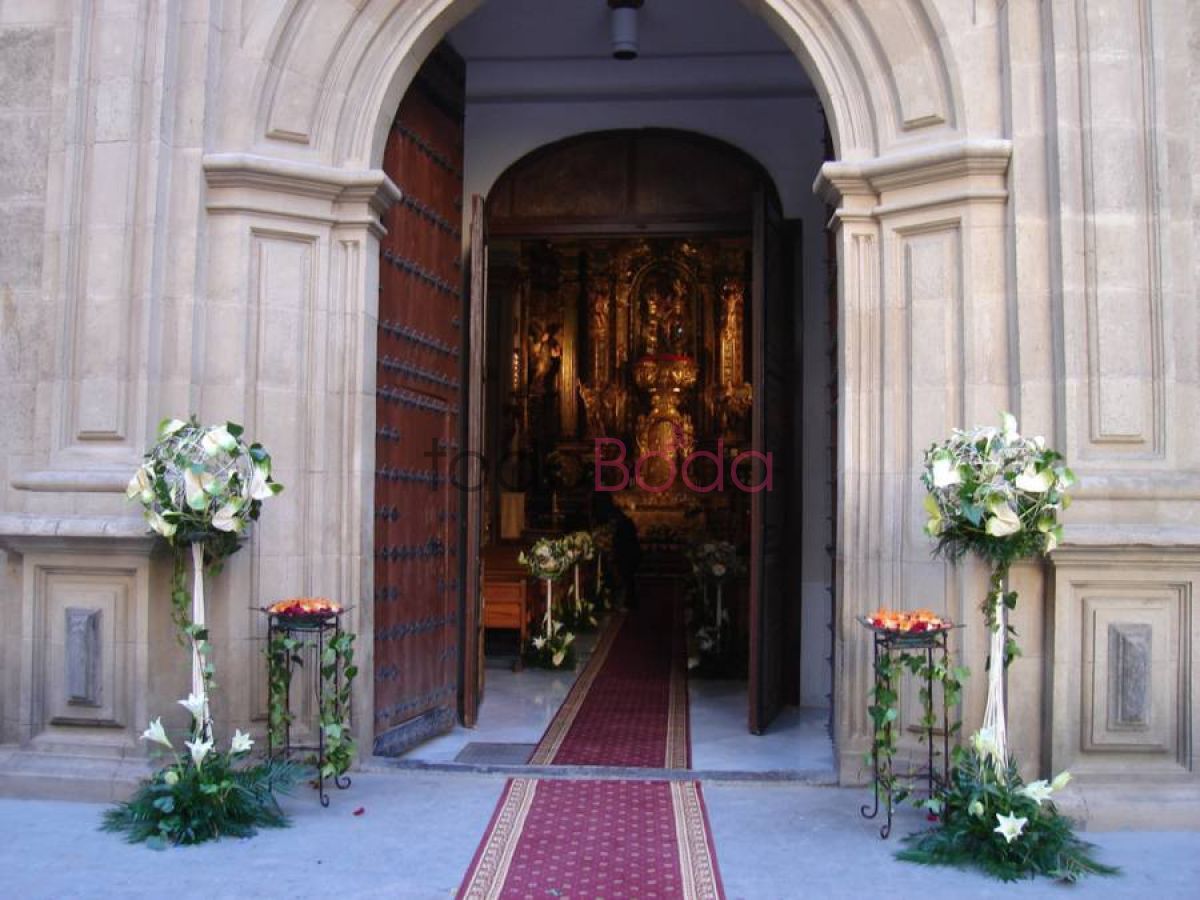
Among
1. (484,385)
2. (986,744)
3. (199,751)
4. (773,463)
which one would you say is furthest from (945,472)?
(484,385)

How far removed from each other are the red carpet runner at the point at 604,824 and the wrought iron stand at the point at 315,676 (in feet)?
2.79

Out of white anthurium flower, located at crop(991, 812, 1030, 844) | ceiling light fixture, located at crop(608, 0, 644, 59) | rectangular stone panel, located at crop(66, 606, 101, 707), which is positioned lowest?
white anthurium flower, located at crop(991, 812, 1030, 844)

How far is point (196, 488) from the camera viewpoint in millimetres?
4605

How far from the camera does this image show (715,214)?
8.34m

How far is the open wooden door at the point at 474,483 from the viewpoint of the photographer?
6.86m

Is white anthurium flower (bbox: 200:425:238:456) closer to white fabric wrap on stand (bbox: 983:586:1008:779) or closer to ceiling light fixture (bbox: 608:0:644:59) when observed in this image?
white fabric wrap on stand (bbox: 983:586:1008:779)

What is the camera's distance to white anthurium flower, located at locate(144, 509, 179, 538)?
466 cm

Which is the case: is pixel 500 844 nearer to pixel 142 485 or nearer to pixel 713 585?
pixel 142 485

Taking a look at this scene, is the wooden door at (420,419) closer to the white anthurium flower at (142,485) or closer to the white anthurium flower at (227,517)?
the white anthurium flower at (227,517)

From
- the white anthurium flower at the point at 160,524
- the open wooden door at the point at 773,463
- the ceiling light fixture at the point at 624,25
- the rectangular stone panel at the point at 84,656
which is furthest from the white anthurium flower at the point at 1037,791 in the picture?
the ceiling light fixture at the point at 624,25

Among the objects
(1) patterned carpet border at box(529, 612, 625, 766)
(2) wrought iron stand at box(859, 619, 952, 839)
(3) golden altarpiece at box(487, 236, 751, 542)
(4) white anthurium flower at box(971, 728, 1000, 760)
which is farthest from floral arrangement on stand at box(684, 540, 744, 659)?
(3) golden altarpiece at box(487, 236, 751, 542)

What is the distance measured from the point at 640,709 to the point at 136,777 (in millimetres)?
3543

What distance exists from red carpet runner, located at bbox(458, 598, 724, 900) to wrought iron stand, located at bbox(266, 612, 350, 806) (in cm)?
85

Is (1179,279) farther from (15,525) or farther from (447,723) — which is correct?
(15,525)
